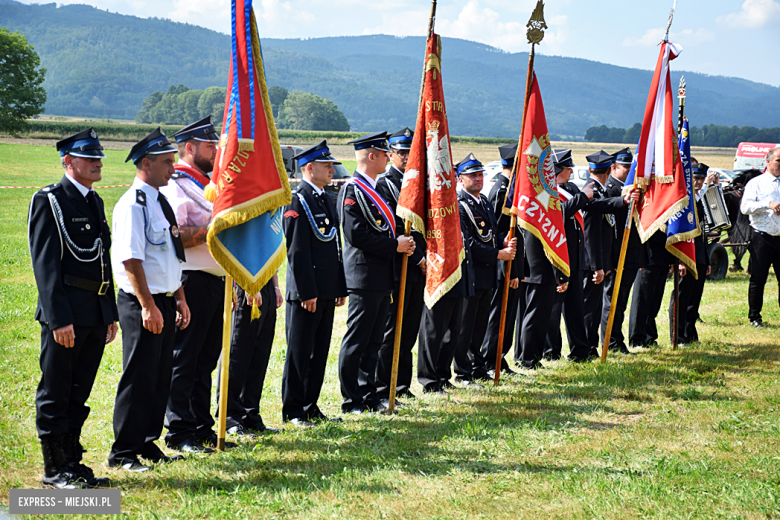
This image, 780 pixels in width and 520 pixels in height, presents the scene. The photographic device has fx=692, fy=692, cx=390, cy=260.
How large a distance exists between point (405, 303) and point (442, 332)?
458 mm

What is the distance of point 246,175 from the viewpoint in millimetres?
4586

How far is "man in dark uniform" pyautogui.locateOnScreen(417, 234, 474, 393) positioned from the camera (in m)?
6.40

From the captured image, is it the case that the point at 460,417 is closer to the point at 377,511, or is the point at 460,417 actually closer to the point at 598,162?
the point at 377,511

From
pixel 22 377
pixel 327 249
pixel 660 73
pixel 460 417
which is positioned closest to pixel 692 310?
pixel 660 73

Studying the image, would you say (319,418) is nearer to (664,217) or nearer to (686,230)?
(664,217)

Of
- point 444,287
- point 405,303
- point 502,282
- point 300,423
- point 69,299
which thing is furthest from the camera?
point 502,282

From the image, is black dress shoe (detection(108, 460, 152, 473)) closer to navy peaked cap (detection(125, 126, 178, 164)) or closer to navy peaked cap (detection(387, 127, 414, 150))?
navy peaked cap (detection(125, 126, 178, 164))

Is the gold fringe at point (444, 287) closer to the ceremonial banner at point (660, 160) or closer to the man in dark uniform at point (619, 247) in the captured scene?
the ceremonial banner at point (660, 160)

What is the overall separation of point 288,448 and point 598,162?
512 cm

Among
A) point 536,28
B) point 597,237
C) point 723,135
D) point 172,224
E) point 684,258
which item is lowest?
point 684,258

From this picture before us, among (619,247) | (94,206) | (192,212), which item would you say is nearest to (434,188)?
(192,212)

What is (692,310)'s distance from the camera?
897 centimetres

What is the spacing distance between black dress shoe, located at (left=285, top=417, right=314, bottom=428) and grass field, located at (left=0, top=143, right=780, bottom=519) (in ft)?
0.50

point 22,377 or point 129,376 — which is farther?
point 22,377
